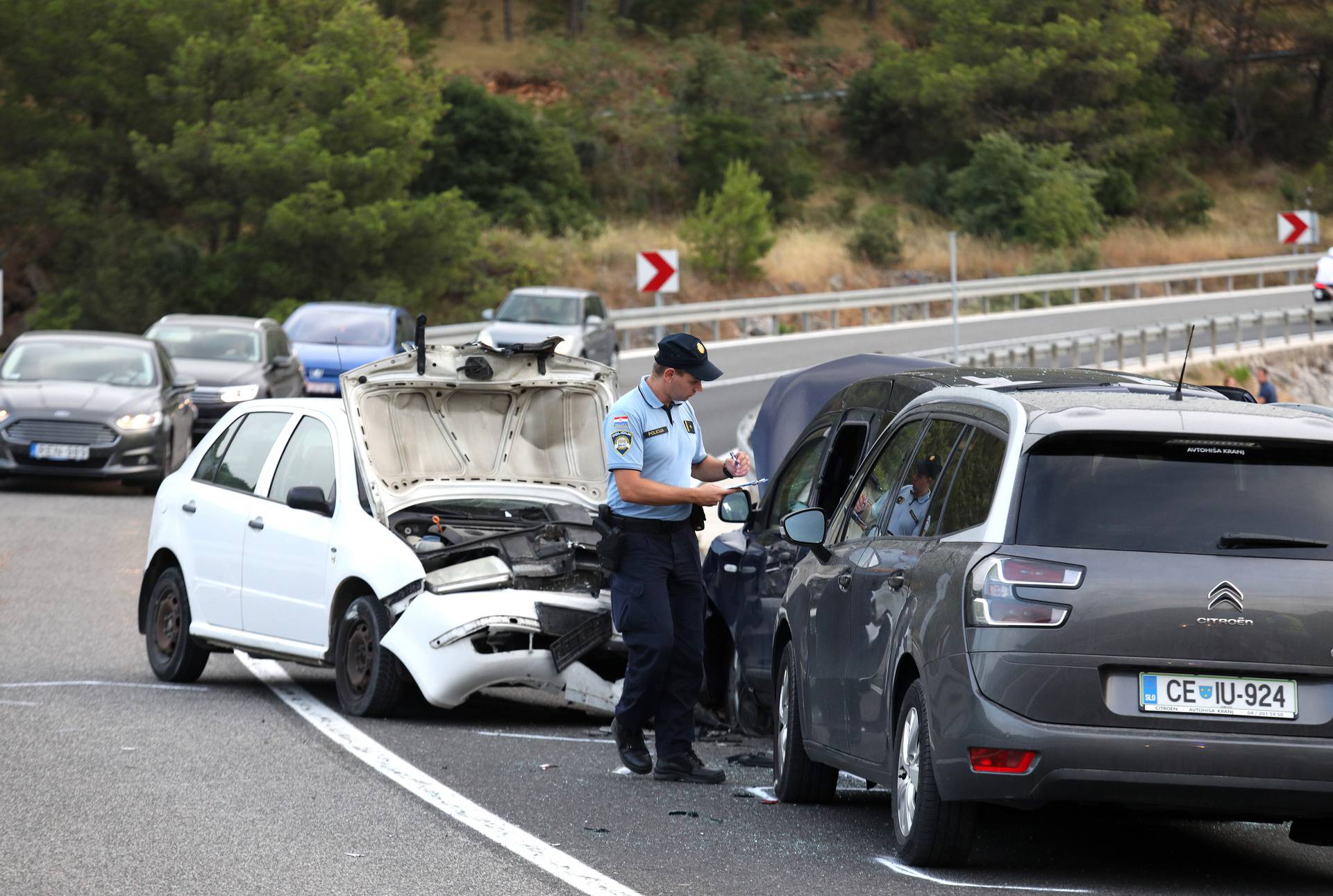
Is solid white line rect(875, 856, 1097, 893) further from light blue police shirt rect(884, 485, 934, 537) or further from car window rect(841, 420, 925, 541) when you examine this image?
car window rect(841, 420, 925, 541)

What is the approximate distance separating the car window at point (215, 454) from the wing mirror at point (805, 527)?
16.2ft

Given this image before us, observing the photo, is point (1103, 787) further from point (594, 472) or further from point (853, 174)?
point (853, 174)

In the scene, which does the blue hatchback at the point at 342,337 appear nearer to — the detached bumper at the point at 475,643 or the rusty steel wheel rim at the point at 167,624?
the rusty steel wheel rim at the point at 167,624

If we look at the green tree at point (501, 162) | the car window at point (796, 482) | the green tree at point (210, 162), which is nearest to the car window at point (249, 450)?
the car window at point (796, 482)

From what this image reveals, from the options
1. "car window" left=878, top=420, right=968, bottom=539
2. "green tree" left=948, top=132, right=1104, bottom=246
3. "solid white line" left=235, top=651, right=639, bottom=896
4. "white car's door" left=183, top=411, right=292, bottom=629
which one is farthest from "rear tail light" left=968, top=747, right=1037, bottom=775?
"green tree" left=948, top=132, right=1104, bottom=246

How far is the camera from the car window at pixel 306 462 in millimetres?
11055

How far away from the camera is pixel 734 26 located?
97812mm

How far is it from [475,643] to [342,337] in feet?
66.4

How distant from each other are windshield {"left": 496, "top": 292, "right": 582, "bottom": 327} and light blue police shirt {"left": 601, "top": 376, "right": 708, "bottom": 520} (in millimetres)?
24647

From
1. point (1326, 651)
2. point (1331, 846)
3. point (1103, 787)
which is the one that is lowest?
point (1331, 846)

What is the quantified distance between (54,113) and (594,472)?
36.5 metres

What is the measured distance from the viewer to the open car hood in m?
11.3

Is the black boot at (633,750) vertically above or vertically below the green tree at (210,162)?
below

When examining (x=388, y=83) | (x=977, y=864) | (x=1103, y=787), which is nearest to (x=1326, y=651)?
(x=1103, y=787)
